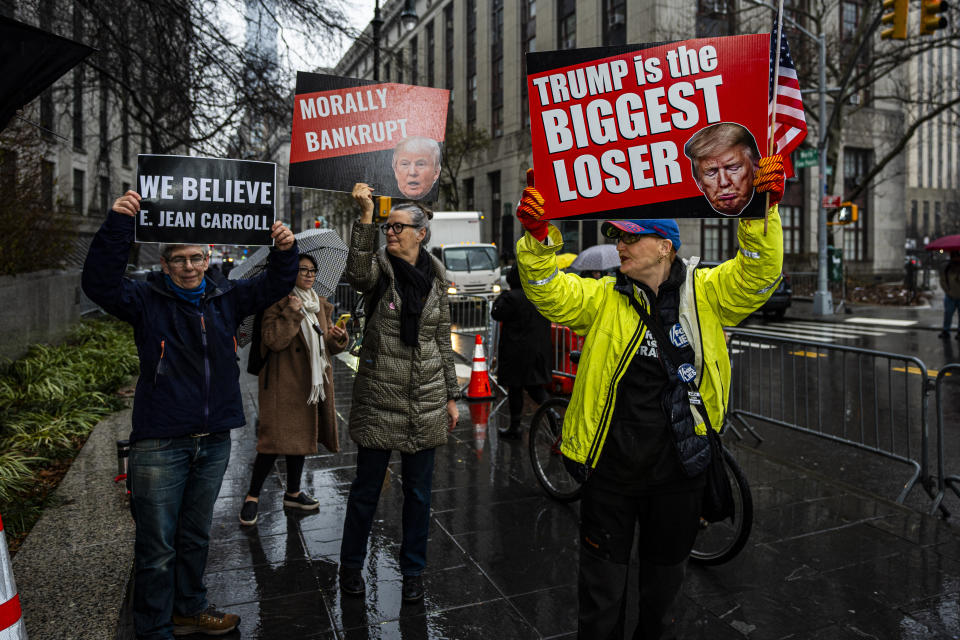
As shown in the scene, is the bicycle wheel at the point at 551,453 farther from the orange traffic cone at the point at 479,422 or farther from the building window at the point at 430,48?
the building window at the point at 430,48

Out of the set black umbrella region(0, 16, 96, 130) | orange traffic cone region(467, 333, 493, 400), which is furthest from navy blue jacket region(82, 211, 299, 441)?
orange traffic cone region(467, 333, 493, 400)

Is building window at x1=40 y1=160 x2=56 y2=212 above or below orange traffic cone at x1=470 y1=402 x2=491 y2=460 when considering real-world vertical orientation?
above

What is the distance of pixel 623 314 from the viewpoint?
9.29ft

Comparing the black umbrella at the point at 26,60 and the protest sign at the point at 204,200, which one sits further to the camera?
the protest sign at the point at 204,200

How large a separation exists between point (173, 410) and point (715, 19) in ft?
98.2

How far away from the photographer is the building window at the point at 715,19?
2756 cm

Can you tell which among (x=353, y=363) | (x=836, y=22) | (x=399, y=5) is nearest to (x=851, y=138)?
(x=836, y=22)

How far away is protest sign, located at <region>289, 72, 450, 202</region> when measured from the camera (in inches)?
162

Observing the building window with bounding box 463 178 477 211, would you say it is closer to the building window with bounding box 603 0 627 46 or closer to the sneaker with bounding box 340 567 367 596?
the building window with bounding box 603 0 627 46

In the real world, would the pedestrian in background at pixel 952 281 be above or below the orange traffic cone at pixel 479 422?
above

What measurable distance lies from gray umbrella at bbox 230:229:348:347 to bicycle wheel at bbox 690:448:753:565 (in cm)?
289

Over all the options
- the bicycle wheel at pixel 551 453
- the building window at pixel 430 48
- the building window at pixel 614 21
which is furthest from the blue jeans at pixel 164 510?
the building window at pixel 430 48

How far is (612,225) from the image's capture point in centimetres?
305

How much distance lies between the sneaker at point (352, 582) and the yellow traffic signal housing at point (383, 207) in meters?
1.91
